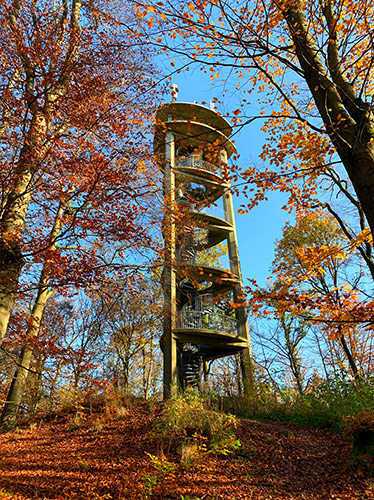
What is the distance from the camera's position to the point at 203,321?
39.3ft

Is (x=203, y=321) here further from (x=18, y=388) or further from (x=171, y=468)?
(x=171, y=468)

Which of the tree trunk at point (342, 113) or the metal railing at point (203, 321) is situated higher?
the metal railing at point (203, 321)

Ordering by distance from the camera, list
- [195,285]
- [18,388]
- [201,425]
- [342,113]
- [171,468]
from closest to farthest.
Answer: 1. [342,113]
2. [171,468]
3. [201,425]
4. [18,388]
5. [195,285]

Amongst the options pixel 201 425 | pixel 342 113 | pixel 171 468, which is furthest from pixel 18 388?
pixel 342 113

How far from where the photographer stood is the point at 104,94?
5414 millimetres

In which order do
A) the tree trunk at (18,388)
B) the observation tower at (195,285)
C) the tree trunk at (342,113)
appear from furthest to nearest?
the observation tower at (195,285) → the tree trunk at (18,388) → the tree trunk at (342,113)

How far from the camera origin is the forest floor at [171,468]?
382cm

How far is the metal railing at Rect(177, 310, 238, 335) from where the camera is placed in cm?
1178

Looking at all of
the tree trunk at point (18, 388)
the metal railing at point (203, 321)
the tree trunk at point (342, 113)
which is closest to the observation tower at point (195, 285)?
the metal railing at point (203, 321)

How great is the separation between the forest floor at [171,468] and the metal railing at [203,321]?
5430 mm

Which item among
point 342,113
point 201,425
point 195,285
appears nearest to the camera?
point 342,113

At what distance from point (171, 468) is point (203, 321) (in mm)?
8053

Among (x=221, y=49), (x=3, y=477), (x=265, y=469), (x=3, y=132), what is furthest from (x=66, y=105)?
(x=265, y=469)

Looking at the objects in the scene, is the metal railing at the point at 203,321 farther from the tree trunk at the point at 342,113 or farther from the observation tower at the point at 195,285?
the tree trunk at the point at 342,113
